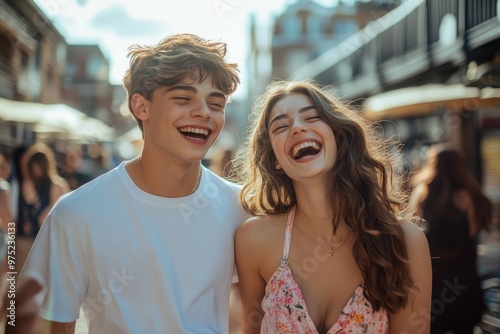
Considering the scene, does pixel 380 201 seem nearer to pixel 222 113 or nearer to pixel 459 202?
pixel 222 113

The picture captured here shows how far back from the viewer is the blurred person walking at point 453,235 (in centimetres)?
455

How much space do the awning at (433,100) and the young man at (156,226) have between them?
526cm

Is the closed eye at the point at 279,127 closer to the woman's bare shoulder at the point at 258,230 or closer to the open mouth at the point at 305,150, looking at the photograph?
the open mouth at the point at 305,150

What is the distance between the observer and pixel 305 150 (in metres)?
2.66

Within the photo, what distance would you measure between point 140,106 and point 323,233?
1.13 m

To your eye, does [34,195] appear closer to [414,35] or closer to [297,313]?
[297,313]

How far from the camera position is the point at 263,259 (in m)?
2.70

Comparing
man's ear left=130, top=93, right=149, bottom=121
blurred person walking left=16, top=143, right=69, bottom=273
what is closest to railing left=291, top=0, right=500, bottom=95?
blurred person walking left=16, top=143, right=69, bottom=273

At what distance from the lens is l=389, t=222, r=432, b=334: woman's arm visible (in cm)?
253

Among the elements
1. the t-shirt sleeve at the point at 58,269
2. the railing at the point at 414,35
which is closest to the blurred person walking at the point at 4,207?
the t-shirt sleeve at the point at 58,269

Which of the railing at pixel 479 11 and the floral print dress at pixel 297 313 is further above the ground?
the railing at pixel 479 11

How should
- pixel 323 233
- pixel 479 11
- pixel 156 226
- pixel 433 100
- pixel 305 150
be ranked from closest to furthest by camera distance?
pixel 156 226 < pixel 305 150 < pixel 323 233 < pixel 433 100 < pixel 479 11

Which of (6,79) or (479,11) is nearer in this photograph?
(479,11)
